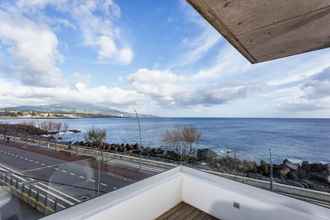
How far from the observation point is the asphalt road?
1.48 m

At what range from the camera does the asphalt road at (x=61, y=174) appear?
1.48m

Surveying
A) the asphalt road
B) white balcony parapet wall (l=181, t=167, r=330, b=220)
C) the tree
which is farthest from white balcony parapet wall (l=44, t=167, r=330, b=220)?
the tree

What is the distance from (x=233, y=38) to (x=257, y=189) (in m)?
1.56

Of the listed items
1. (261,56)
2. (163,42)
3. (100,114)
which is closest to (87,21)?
(163,42)

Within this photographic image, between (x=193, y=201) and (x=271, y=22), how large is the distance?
1.99 meters

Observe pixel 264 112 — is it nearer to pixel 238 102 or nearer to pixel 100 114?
pixel 238 102

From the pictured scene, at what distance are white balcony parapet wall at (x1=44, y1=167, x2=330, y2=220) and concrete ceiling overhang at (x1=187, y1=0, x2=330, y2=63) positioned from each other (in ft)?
4.21

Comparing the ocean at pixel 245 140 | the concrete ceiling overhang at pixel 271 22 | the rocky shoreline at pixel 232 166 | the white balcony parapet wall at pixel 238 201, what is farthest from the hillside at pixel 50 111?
the concrete ceiling overhang at pixel 271 22

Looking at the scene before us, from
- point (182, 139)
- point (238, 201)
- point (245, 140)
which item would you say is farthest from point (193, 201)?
point (245, 140)

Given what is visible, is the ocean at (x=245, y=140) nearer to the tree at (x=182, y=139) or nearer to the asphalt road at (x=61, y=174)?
the asphalt road at (x=61, y=174)

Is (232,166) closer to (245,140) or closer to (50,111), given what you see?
(50,111)

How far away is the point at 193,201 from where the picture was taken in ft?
7.09

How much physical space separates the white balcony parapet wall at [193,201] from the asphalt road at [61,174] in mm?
128

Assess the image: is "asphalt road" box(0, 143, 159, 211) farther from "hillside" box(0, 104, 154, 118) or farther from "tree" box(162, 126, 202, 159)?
"tree" box(162, 126, 202, 159)
